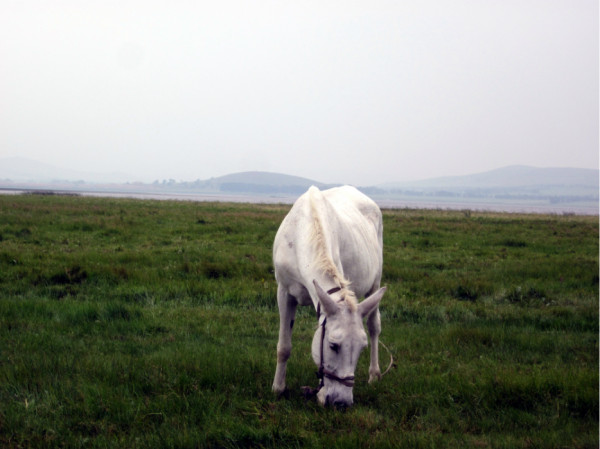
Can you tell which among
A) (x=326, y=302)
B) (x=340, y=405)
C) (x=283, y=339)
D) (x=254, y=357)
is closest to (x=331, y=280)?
(x=326, y=302)

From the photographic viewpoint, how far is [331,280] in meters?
4.63

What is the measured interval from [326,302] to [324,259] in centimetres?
63

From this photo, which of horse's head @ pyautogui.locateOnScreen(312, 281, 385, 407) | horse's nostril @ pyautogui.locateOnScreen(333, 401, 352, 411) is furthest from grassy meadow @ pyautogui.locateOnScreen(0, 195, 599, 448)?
horse's head @ pyautogui.locateOnScreen(312, 281, 385, 407)

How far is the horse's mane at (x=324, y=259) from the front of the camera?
14.5ft

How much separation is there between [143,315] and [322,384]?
4587mm

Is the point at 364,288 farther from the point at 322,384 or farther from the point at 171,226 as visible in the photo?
the point at 171,226

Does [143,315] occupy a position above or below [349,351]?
below

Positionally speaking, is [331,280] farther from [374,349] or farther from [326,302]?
[374,349]

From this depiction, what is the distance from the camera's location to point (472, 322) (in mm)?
8711

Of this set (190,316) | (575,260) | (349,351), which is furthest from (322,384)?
(575,260)

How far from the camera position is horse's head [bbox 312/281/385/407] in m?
4.23

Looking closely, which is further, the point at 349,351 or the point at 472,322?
the point at 472,322

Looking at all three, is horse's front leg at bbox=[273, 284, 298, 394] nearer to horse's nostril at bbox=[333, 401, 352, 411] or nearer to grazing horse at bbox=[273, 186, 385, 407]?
grazing horse at bbox=[273, 186, 385, 407]

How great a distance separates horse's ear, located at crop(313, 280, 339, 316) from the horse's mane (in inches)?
5.8
